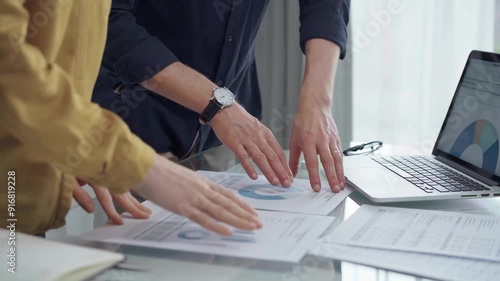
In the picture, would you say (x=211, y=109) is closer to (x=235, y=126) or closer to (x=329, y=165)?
(x=235, y=126)

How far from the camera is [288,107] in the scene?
9.98ft

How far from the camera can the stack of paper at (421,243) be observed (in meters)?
0.84

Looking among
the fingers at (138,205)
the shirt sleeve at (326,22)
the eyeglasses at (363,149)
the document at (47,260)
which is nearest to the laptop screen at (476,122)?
Result: the eyeglasses at (363,149)

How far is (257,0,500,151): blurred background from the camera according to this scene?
2760mm

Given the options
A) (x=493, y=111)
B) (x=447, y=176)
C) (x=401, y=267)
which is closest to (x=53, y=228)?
(x=401, y=267)

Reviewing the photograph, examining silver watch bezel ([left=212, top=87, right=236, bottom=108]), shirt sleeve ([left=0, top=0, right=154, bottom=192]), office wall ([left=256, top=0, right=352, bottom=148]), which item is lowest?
office wall ([left=256, top=0, right=352, bottom=148])

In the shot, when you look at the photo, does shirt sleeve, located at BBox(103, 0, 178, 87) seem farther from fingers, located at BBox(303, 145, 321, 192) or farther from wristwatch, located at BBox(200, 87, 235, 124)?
fingers, located at BBox(303, 145, 321, 192)

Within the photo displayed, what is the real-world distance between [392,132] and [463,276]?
2163mm

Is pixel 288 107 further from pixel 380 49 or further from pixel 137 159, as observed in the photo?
pixel 137 159

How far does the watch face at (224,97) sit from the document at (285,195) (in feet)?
0.47

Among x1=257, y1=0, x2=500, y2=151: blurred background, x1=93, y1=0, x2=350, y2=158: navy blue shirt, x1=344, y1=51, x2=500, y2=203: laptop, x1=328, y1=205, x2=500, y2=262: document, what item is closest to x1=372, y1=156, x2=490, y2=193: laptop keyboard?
x1=344, y1=51, x2=500, y2=203: laptop

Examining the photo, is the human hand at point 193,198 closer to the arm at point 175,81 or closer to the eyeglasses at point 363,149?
the arm at point 175,81

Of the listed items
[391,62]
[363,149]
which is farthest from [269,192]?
[391,62]

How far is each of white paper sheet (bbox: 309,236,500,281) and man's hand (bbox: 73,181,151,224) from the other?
29cm
